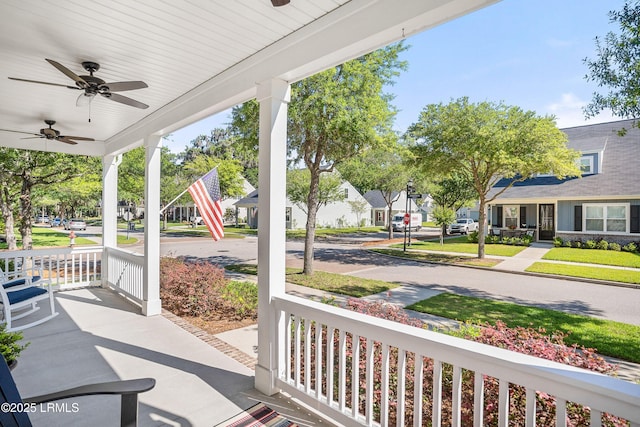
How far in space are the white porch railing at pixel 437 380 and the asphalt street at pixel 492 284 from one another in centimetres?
536

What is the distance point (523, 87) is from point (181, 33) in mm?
6694

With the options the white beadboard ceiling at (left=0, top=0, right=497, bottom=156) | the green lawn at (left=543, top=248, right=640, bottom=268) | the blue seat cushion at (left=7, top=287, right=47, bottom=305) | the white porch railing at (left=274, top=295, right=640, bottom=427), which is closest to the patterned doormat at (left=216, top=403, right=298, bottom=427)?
the white porch railing at (left=274, top=295, right=640, bottom=427)

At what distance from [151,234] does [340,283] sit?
15.8 feet

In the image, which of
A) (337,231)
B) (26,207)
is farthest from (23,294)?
(337,231)

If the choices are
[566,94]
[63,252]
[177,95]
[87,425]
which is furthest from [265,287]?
[566,94]

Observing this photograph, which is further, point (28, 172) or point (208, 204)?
point (28, 172)

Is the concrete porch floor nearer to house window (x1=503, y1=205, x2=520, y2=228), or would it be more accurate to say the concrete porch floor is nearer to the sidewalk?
the sidewalk

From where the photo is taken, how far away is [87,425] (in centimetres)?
242

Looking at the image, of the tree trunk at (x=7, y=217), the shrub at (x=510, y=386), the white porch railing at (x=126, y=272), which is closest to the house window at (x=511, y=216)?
the shrub at (x=510, y=386)

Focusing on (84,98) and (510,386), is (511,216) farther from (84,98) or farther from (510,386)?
(84,98)

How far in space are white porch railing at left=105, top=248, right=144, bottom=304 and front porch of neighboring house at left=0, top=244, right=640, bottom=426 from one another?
1.92ft

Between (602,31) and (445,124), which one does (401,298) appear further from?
(445,124)

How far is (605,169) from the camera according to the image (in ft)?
48.6

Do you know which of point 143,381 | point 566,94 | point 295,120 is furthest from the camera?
point 295,120
